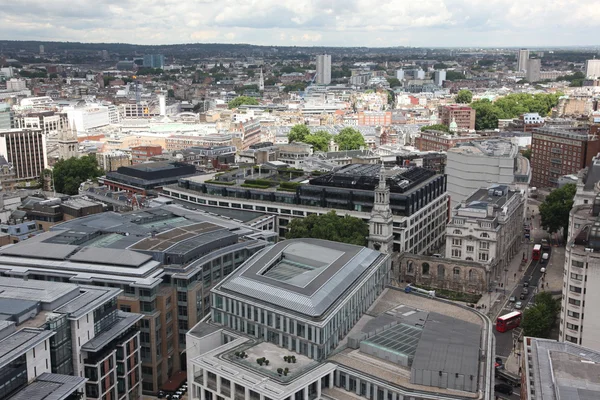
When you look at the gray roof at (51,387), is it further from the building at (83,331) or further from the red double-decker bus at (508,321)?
the red double-decker bus at (508,321)

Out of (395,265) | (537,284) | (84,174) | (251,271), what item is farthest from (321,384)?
(84,174)

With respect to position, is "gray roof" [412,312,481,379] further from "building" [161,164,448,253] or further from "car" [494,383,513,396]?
"building" [161,164,448,253]

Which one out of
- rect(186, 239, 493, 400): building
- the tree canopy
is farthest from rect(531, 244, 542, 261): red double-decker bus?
rect(186, 239, 493, 400): building

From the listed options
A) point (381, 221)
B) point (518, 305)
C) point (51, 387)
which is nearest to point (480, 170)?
point (381, 221)

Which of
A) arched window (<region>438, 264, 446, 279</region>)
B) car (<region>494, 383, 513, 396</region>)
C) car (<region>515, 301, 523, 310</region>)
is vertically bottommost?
car (<region>515, 301, 523, 310</region>)

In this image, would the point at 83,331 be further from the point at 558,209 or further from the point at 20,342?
the point at 558,209
